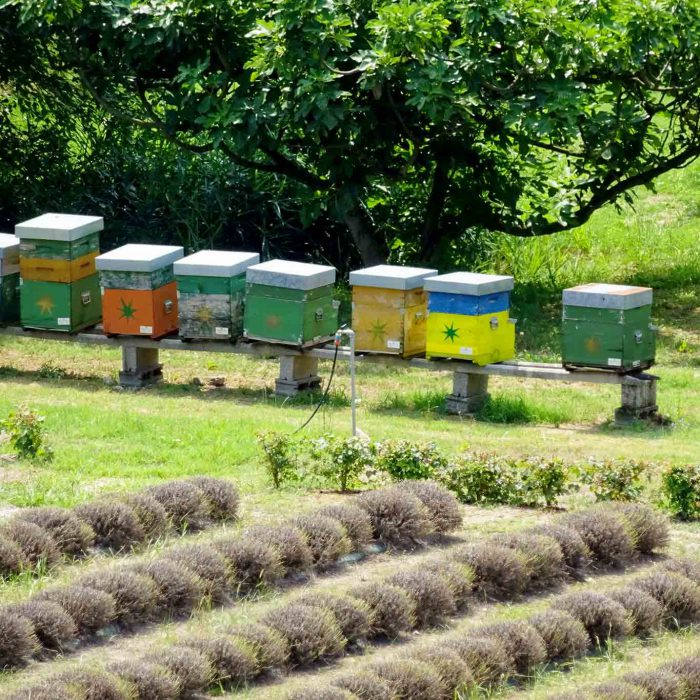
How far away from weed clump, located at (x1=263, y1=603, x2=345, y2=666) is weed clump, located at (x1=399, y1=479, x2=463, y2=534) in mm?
1832

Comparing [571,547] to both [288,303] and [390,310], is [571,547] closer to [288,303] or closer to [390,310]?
[390,310]

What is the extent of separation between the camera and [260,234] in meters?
17.7

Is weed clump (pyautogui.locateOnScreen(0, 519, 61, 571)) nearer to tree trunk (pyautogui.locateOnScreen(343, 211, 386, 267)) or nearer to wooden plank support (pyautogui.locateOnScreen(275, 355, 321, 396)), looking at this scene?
wooden plank support (pyautogui.locateOnScreen(275, 355, 321, 396))

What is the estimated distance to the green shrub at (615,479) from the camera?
927 centimetres

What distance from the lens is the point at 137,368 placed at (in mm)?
13164

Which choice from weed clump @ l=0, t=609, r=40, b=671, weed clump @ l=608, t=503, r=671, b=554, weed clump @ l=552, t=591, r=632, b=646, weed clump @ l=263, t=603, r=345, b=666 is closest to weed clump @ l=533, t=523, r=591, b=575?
weed clump @ l=608, t=503, r=671, b=554

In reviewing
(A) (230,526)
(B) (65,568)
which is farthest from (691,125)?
(B) (65,568)

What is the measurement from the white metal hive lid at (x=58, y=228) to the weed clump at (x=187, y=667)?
706 cm

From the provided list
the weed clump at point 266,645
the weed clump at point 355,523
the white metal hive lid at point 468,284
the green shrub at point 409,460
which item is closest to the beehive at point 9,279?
the white metal hive lid at point 468,284

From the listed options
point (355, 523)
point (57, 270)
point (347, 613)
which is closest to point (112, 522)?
point (355, 523)

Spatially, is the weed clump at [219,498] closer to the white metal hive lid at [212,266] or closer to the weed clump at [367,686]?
the weed clump at [367,686]

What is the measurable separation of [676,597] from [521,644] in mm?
1156

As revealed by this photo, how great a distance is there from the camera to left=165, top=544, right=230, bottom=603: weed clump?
25.3ft

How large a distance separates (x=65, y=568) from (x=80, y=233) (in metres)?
5.67
